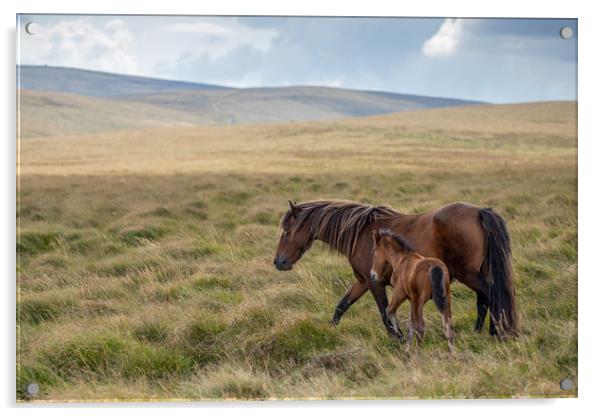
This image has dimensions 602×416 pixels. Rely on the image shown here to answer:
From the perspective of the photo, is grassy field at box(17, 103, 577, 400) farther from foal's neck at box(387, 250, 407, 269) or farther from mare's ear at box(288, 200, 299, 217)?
mare's ear at box(288, 200, 299, 217)

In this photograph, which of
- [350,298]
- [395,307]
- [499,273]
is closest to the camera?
[395,307]

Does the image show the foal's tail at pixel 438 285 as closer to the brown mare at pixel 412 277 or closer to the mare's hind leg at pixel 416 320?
the brown mare at pixel 412 277

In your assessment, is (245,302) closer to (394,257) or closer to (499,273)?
(394,257)

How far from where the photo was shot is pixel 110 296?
23.9 feet

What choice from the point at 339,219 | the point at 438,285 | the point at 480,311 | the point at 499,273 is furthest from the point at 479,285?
the point at 339,219

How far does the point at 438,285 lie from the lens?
504 centimetres

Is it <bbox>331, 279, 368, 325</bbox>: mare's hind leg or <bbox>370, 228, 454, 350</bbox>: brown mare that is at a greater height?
<bbox>370, 228, 454, 350</bbox>: brown mare

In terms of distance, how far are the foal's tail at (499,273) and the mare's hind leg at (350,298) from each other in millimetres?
1089

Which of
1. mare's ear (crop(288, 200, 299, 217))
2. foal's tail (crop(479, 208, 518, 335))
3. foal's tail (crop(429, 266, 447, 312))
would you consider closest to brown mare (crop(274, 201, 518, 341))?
foal's tail (crop(479, 208, 518, 335))

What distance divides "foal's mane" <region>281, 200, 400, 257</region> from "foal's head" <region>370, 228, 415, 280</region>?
434 mm

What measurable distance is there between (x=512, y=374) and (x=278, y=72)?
11.2 ft

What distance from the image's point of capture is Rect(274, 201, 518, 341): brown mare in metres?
5.66

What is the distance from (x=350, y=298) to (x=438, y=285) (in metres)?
1.20
